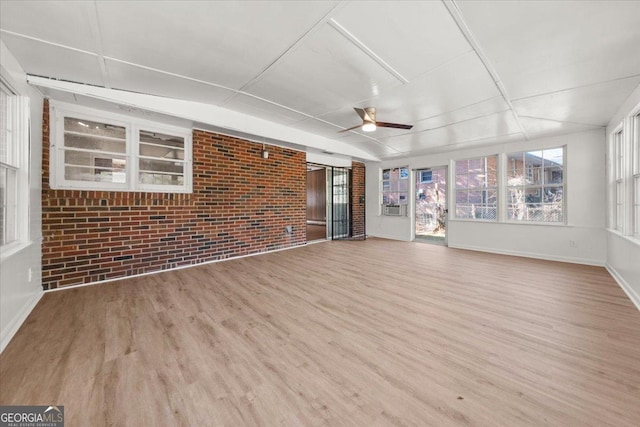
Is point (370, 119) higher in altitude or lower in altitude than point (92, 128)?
higher

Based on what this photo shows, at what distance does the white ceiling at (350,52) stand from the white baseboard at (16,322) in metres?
2.36

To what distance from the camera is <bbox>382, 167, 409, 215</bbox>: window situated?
23.2ft

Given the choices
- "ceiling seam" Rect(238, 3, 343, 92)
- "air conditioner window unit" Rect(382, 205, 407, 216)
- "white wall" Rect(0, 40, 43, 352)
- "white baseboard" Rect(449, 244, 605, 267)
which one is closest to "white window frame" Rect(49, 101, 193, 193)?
"white wall" Rect(0, 40, 43, 352)

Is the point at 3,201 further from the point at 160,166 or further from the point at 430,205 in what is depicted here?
the point at 430,205

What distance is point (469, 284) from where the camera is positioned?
10.8ft

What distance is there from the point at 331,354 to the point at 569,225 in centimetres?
541

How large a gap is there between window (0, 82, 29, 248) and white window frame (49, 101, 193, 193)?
2.24 ft

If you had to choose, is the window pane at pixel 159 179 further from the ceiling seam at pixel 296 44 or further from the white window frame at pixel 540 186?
the white window frame at pixel 540 186

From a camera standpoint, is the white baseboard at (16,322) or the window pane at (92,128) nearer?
the white baseboard at (16,322)

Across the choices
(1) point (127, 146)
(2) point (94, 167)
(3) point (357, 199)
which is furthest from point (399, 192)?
(2) point (94, 167)

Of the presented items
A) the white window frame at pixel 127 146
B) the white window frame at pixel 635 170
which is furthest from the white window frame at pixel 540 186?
the white window frame at pixel 127 146

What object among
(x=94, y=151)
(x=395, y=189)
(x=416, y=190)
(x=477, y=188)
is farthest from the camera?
(x=395, y=189)

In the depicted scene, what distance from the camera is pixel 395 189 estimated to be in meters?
7.32

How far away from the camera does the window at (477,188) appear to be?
558 centimetres
